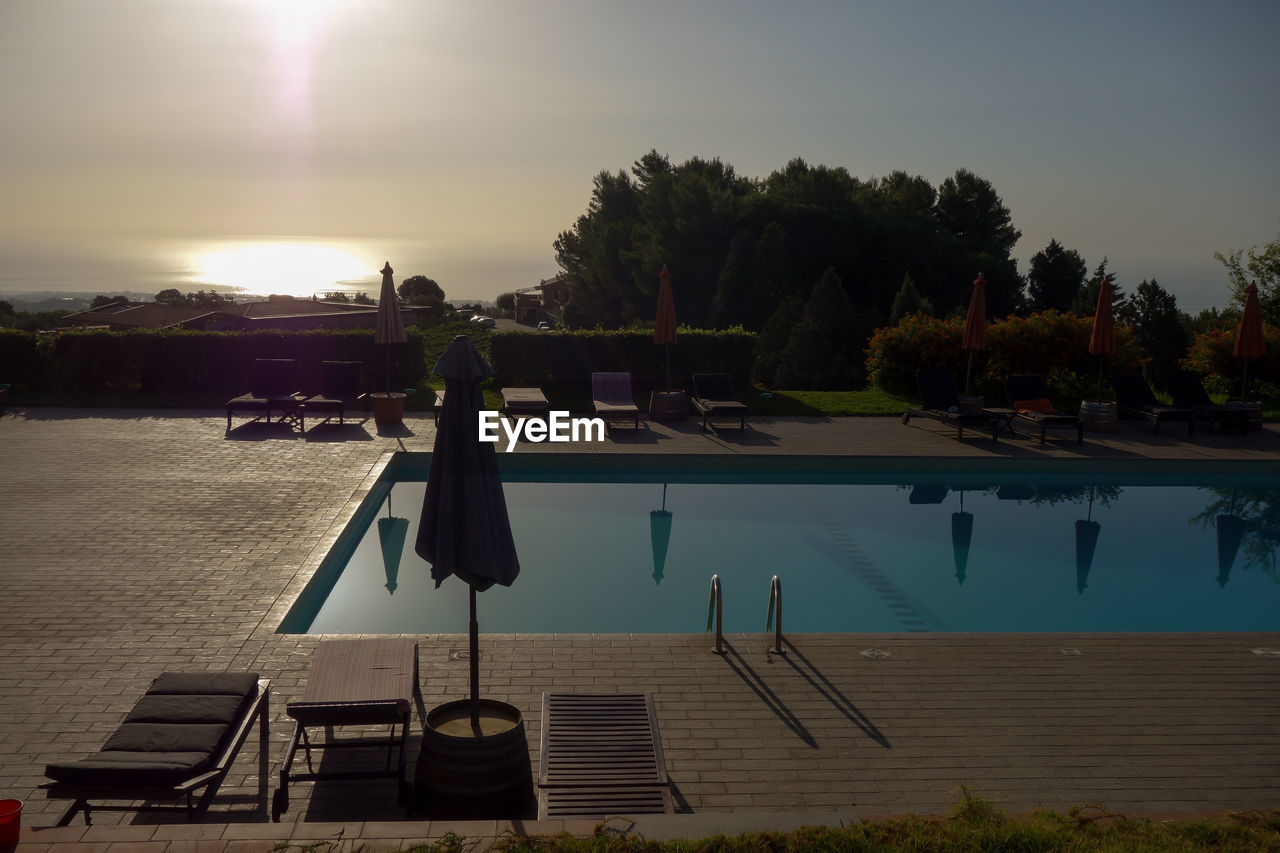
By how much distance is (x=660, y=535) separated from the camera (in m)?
10.7

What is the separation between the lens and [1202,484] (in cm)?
1327

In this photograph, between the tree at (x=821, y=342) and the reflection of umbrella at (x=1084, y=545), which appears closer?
the reflection of umbrella at (x=1084, y=545)

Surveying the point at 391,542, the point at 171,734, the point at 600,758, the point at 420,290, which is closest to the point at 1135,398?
the point at 391,542

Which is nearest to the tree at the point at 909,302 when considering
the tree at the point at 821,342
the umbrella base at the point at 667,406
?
the tree at the point at 821,342

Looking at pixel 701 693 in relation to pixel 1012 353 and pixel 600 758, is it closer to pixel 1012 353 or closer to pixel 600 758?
pixel 600 758

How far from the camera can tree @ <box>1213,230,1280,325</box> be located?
20469 mm

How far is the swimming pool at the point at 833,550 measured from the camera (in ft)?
27.3

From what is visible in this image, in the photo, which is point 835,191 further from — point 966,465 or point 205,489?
point 205,489

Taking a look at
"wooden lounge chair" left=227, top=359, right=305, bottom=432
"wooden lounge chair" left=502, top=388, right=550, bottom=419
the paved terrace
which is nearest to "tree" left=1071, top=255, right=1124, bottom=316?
"wooden lounge chair" left=502, top=388, right=550, bottom=419

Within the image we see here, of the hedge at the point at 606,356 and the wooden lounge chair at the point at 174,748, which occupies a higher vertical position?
the hedge at the point at 606,356

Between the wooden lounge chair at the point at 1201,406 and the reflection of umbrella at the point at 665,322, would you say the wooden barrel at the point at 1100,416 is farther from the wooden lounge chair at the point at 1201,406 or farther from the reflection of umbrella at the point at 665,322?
the reflection of umbrella at the point at 665,322

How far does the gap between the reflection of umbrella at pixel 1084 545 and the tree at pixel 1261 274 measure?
11.6 m

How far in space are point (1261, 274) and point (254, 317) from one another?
1622 inches

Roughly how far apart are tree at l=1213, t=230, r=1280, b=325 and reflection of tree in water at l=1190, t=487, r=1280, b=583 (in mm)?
8996
